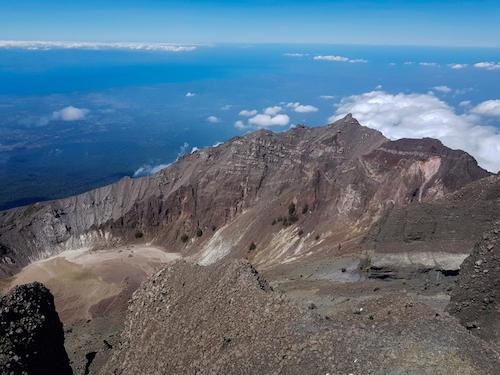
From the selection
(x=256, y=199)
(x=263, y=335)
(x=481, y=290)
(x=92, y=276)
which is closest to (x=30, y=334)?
(x=263, y=335)

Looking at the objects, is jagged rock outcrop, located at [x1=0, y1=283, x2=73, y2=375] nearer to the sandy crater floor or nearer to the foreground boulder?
the foreground boulder

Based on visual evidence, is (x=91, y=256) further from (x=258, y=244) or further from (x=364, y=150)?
(x=364, y=150)

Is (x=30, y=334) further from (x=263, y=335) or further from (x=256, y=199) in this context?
(x=256, y=199)

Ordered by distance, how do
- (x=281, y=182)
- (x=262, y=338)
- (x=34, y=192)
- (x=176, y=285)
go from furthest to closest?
(x=34, y=192) < (x=281, y=182) < (x=176, y=285) < (x=262, y=338)

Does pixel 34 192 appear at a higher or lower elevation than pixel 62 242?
lower

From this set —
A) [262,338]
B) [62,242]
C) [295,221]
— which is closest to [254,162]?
[295,221]

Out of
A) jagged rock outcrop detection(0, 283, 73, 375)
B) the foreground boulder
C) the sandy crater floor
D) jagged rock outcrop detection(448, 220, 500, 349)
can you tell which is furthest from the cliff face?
jagged rock outcrop detection(0, 283, 73, 375)

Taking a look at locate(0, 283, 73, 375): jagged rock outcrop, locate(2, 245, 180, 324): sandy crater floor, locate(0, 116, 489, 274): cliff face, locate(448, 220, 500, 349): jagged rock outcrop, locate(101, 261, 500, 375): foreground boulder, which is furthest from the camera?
locate(0, 116, 489, 274): cliff face
